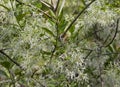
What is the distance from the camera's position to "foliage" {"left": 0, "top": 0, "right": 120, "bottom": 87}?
1.59 metres

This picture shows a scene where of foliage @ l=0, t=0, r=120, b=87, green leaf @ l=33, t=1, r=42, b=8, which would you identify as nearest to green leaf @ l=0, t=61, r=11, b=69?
foliage @ l=0, t=0, r=120, b=87

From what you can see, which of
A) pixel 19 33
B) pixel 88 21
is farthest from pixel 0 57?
pixel 88 21

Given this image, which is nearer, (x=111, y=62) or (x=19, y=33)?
(x=19, y=33)

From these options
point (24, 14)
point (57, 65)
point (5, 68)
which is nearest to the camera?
point (57, 65)

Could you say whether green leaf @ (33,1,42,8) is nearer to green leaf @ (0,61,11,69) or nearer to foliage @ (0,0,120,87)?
foliage @ (0,0,120,87)

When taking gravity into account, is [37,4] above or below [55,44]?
above

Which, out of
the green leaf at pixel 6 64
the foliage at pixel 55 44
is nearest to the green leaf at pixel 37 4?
the foliage at pixel 55 44

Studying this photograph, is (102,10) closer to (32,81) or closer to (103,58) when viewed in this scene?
(103,58)

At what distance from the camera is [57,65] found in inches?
61.9

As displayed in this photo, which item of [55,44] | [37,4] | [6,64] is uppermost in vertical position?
[37,4]

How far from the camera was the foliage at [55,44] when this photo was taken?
159 centimetres

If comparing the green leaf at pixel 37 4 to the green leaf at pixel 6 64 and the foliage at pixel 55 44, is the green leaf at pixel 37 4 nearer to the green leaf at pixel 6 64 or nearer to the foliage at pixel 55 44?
the foliage at pixel 55 44

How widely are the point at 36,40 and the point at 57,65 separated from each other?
15cm

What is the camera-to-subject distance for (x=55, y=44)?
1.61m
